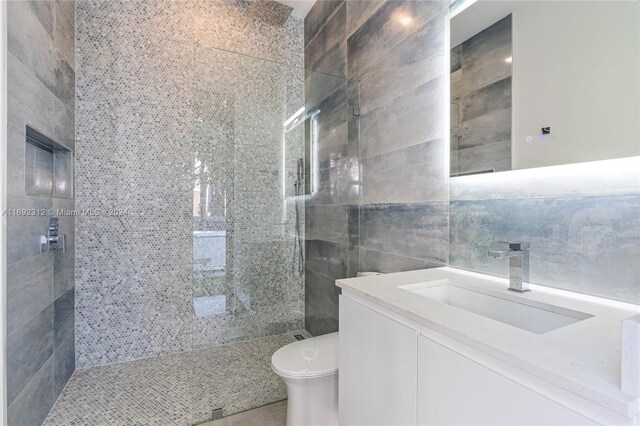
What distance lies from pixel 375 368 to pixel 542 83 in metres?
1.19

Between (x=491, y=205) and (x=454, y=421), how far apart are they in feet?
2.84

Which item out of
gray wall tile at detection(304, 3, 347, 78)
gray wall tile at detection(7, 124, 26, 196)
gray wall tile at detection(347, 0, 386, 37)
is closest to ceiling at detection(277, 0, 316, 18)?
gray wall tile at detection(304, 3, 347, 78)

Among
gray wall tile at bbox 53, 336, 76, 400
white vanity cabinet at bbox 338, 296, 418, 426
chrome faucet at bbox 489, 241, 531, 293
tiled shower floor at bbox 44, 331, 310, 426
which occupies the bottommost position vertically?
tiled shower floor at bbox 44, 331, 310, 426

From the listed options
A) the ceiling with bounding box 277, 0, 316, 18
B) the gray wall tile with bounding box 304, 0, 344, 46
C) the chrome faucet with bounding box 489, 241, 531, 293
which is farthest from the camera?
the ceiling with bounding box 277, 0, 316, 18

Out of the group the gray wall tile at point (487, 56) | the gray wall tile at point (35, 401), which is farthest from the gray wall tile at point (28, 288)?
the gray wall tile at point (487, 56)

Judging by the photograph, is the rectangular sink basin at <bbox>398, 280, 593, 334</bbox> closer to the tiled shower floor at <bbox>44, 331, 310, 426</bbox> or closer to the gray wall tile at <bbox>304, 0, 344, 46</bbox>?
the tiled shower floor at <bbox>44, 331, 310, 426</bbox>

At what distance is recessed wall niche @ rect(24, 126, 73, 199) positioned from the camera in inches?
64.4

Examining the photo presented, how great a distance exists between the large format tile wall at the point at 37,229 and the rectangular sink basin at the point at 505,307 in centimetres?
175

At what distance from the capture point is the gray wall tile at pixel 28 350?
1313 mm

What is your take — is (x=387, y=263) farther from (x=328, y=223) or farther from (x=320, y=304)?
(x=320, y=304)

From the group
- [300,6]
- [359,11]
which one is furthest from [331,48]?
[300,6]

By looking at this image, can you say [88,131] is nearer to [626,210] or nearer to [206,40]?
[206,40]

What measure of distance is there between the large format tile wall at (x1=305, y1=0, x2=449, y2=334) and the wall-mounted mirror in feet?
0.42

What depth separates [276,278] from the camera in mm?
2375
